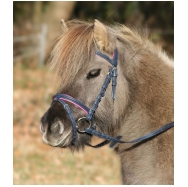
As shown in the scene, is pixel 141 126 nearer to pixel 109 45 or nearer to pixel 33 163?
pixel 109 45

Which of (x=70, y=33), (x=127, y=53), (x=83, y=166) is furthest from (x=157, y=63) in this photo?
(x=83, y=166)

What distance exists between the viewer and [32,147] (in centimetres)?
957

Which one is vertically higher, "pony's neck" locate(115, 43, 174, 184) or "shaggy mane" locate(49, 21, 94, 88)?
"shaggy mane" locate(49, 21, 94, 88)

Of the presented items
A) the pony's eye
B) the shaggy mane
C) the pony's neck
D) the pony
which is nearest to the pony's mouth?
the pony

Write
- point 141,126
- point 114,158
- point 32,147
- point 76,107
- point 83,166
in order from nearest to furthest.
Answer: point 76,107 < point 141,126 < point 83,166 < point 114,158 < point 32,147

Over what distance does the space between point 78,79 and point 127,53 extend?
622mm

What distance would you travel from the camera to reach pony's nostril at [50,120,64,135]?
3.68m

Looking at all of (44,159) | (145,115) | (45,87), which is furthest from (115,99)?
(45,87)

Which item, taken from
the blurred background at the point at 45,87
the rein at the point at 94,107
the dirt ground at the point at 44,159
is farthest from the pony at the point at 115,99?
the dirt ground at the point at 44,159

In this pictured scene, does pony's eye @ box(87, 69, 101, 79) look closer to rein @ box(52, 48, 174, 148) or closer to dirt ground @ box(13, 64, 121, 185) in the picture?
rein @ box(52, 48, 174, 148)

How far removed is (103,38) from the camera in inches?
151

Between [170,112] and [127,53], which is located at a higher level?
[127,53]

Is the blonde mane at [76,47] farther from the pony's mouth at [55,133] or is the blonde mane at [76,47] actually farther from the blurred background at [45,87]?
the pony's mouth at [55,133]

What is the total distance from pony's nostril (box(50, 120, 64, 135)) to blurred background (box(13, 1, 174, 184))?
18.7 inches
